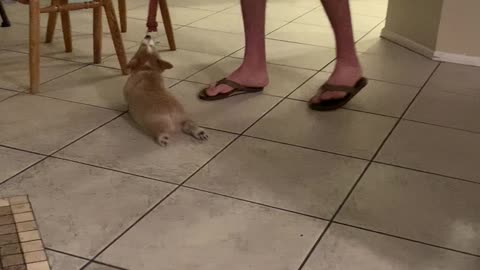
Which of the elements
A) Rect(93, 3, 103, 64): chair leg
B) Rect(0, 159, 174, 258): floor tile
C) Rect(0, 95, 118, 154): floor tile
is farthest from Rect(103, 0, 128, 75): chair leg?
Rect(0, 159, 174, 258): floor tile

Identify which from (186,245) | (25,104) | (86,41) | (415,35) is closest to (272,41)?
(415,35)

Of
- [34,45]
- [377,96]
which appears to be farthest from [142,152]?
[377,96]

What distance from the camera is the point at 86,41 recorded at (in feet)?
8.76

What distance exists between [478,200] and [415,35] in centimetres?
130

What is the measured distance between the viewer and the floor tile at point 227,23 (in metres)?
2.92

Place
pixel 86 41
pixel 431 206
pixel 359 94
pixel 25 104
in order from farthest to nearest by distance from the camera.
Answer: pixel 86 41 < pixel 359 94 < pixel 25 104 < pixel 431 206

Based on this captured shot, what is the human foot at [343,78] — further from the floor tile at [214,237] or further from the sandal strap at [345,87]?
the floor tile at [214,237]

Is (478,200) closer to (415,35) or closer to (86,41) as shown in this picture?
(415,35)

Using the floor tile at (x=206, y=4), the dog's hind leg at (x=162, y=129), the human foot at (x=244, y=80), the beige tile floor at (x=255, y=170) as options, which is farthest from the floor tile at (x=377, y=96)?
the floor tile at (x=206, y=4)

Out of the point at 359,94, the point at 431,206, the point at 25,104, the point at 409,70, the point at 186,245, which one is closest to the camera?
the point at 186,245

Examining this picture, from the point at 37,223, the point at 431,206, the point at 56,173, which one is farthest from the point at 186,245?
the point at 431,206

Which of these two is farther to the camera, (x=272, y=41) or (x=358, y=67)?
(x=272, y=41)

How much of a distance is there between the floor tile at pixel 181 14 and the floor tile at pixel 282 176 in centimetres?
140

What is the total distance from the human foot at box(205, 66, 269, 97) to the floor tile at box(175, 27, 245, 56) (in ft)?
1.44
